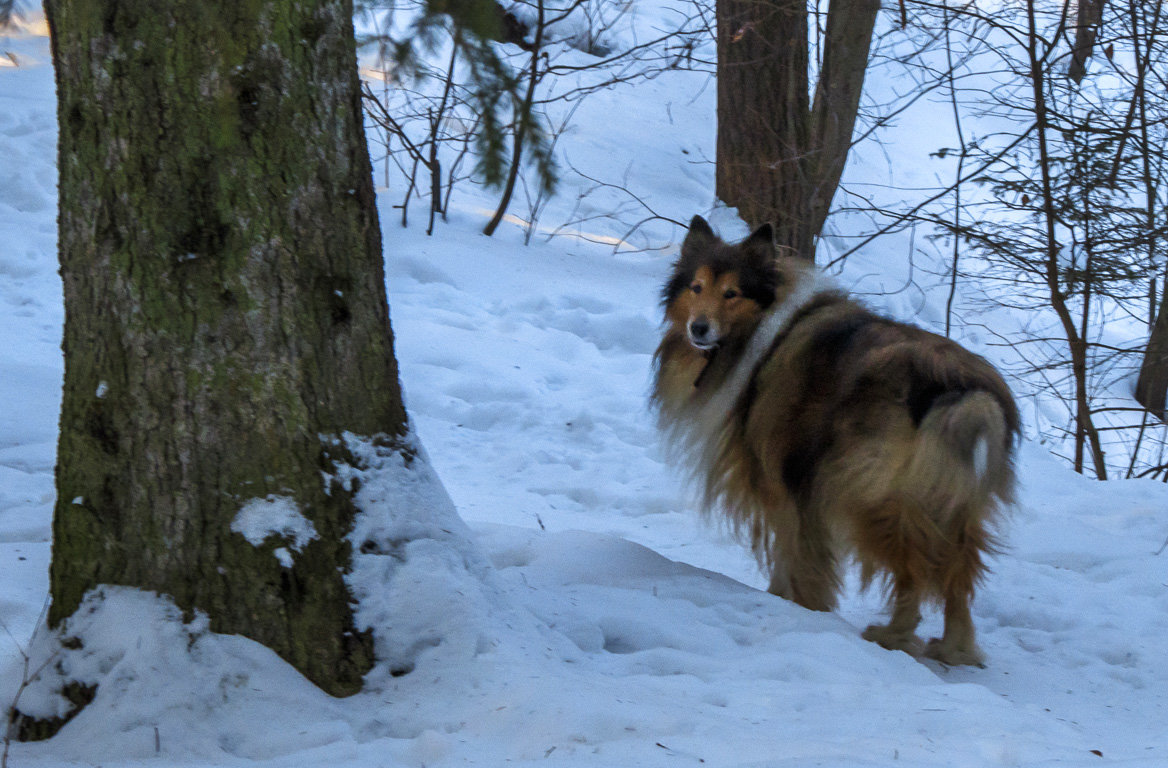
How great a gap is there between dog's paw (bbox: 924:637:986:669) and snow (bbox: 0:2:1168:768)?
0.25 feet

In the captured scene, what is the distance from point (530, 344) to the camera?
24.4 feet

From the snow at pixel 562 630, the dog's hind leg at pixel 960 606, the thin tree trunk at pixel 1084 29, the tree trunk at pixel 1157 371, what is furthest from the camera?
the tree trunk at pixel 1157 371

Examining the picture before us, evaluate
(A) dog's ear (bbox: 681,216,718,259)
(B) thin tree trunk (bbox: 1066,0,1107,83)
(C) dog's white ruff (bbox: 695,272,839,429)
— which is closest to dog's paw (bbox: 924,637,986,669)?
(C) dog's white ruff (bbox: 695,272,839,429)

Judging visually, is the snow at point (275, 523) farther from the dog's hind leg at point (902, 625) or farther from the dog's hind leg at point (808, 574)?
the dog's hind leg at point (902, 625)

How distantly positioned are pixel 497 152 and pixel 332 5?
0.90 m

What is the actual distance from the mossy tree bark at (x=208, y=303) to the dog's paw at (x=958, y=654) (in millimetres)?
2216

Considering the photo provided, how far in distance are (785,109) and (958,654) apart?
5135 mm

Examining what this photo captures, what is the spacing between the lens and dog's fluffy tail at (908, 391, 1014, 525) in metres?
3.22

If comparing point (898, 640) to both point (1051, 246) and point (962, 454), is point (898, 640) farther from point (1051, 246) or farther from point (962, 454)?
point (1051, 246)

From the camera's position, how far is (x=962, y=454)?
10.7 ft

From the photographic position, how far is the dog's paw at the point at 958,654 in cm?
367

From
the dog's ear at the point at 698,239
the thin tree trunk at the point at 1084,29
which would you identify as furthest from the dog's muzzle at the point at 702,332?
the thin tree trunk at the point at 1084,29

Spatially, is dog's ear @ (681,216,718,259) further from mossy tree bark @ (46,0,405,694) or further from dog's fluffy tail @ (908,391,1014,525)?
mossy tree bark @ (46,0,405,694)

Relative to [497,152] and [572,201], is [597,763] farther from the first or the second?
[572,201]
